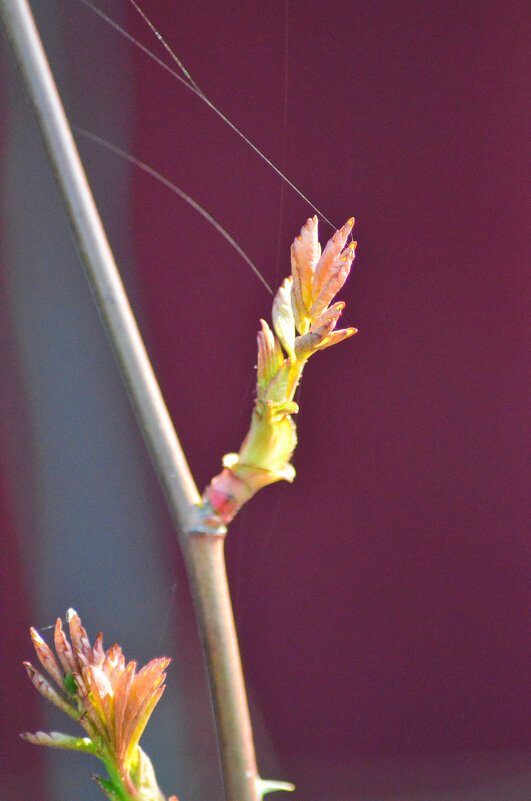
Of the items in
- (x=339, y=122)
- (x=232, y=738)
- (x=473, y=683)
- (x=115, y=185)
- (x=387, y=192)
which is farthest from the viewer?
(x=473, y=683)

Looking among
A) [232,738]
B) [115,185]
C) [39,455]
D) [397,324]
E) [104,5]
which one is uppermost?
[104,5]

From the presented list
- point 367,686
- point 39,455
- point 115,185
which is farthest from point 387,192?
point 367,686

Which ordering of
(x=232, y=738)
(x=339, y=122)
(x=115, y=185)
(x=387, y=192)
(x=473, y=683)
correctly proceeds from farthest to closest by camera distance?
1. (x=473, y=683)
2. (x=115, y=185)
3. (x=387, y=192)
4. (x=339, y=122)
5. (x=232, y=738)

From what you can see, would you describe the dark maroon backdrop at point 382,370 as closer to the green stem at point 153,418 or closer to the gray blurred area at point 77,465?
the gray blurred area at point 77,465

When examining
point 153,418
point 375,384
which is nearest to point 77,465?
point 375,384

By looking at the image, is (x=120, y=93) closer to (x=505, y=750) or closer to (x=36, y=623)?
(x=36, y=623)

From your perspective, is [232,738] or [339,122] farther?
[339,122]

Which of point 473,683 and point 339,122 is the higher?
point 339,122

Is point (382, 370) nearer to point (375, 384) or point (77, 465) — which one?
point (375, 384)
